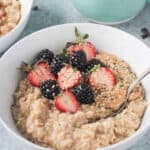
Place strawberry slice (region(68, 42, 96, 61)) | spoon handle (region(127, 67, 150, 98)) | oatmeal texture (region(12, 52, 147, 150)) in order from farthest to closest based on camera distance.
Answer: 1. strawberry slice (region(68, 42, 96, 61))
2. spoon handle (region(127, 67, 150, 98))
3. oatmeal texture (region(12, 52, 147, 150))

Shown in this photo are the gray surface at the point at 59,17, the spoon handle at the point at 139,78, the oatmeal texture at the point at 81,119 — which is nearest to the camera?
the oatmeal texture at the point at 81,119

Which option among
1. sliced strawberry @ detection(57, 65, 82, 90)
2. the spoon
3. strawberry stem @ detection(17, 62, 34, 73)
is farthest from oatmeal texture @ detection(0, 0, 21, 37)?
the spoon

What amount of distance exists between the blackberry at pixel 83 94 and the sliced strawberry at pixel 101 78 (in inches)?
1.5

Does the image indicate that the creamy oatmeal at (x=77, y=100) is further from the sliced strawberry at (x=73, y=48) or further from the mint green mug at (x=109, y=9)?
the mint green mug at (x=109, y=9)

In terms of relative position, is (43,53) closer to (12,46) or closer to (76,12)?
(12,46)

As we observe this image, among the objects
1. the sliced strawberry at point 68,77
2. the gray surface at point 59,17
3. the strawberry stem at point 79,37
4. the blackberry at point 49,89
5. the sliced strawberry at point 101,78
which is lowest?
the gray surface at point 59,17

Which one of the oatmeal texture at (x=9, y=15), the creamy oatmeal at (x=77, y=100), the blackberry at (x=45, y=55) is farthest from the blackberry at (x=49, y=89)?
the oatmeal texture at (x=9, y=15)

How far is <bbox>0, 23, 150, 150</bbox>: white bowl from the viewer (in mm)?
1305

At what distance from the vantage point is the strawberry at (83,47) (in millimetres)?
1367

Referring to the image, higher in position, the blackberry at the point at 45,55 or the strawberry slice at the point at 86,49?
the strawberry slice at the point at 86,49

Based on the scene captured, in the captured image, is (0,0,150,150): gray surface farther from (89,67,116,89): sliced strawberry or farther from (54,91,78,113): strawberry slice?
(54,91,78,113): strawberry slice

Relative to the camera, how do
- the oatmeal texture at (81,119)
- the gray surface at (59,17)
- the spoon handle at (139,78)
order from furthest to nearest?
the gray surface at (59,17) → the spoon handle at (139,78) → the oatmeal texture at (81,119)

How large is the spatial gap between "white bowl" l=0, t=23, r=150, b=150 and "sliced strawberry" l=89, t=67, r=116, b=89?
0.09 metres

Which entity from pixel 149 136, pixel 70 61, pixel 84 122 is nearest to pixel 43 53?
pixel 70 61
